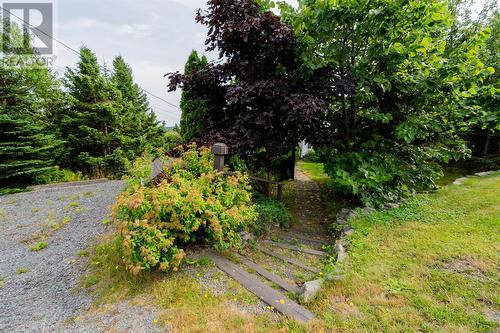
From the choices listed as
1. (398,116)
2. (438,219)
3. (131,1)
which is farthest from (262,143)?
(131,1)

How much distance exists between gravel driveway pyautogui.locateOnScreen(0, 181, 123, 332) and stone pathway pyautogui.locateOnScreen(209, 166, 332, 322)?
1.51 metres

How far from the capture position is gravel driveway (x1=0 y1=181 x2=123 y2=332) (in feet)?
7.50

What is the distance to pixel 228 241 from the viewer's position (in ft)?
10.6

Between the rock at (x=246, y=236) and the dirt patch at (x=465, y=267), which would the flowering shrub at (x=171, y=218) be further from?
the dirt patch at (x=465, y=267)

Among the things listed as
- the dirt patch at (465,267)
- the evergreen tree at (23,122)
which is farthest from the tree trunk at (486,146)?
the evergreen tree at (23,122)

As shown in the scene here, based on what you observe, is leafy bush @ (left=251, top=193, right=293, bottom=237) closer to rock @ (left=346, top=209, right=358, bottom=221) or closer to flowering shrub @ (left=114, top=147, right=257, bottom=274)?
flowering shrub @ (left=114, top=147, right=257, bottom=274)

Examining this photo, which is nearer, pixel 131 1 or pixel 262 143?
pixel 262 143

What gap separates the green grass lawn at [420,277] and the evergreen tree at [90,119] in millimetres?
8855

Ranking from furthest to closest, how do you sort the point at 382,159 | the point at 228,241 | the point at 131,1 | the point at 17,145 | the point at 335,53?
the point at 17,145 → the point at 131,1 → the point at 382,159 → the point at 335,53 → the point at 228,241

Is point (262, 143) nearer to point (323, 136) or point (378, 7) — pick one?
point (323, 136)

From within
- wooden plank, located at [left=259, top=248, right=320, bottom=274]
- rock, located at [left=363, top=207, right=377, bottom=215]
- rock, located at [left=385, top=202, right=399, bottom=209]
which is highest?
rock, located at [left=385, top=202, right=399, bottom=209]

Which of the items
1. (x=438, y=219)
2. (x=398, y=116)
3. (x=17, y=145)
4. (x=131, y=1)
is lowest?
(x=438, y=219)

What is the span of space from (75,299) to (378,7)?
5.50m

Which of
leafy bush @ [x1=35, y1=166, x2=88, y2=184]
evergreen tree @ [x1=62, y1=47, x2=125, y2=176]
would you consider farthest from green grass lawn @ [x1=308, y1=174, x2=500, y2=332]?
evergreen tree @ [x1=62, y1=47, x2=125, y2=176]
